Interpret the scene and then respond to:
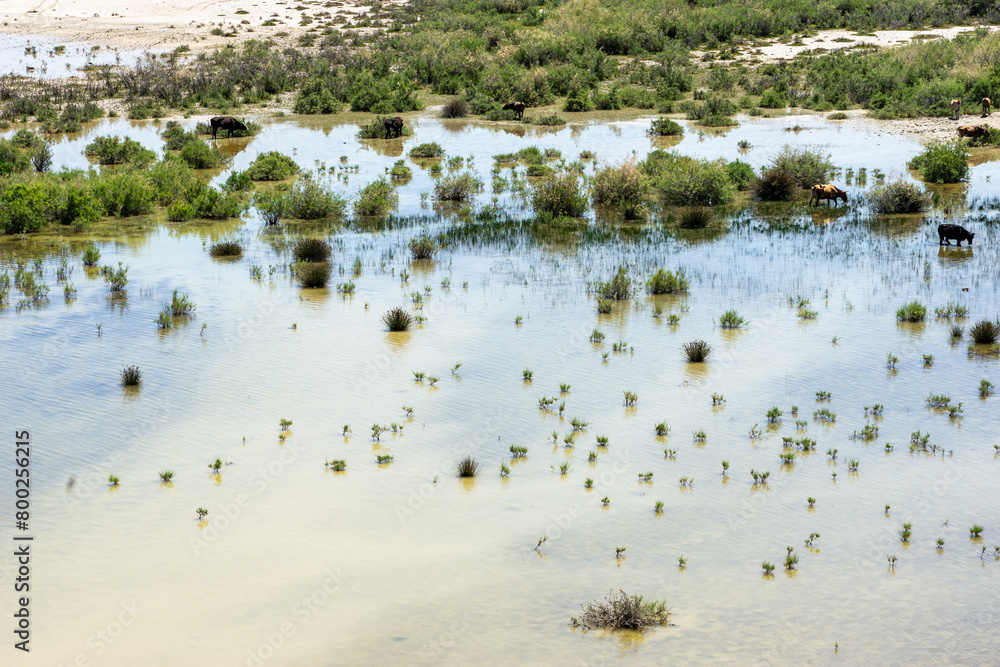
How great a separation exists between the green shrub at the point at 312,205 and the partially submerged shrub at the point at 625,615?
17.7 metres

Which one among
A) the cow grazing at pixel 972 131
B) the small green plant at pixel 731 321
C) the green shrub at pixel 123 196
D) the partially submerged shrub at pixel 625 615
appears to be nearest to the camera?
the partially submerged shrub at pixel 625 615

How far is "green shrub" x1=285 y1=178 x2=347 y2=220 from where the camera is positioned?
964 inches

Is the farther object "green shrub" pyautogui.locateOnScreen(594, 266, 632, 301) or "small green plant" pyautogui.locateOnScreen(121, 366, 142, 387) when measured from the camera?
"green shrub" pyautogui.locateOnScreen(594, 266, 632, 301)

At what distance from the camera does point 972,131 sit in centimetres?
3180

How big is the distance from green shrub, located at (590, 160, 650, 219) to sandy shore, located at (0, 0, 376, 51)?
41113 millimetres

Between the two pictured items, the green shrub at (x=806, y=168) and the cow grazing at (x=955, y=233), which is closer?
the cow grazing at (x=955, y=233)

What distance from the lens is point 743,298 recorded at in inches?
693

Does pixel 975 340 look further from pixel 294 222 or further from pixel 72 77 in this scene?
pixel 72 77

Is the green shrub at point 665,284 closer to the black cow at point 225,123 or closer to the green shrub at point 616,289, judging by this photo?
the green shrub at point 616,289

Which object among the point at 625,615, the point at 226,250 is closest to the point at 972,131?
the point at 226,250

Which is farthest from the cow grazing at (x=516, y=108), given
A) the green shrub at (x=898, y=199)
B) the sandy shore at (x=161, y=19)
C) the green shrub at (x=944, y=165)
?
the sandy shore at (x=161, y=19)

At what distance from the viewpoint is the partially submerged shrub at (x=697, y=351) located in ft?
47.5

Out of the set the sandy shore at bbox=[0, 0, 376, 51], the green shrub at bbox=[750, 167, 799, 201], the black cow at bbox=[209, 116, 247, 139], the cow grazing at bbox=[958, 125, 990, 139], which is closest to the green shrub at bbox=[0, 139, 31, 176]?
the black cow at bbox=[209, 116, 247, 139]

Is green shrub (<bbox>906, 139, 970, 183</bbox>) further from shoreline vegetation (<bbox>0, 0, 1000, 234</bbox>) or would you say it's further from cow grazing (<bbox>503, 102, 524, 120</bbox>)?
cow grazing (<bbox>503, 102, 524, 120</bbox>)
